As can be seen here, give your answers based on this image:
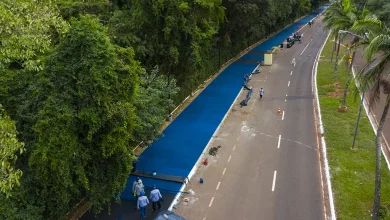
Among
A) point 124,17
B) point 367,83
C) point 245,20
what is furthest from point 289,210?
point 245,20

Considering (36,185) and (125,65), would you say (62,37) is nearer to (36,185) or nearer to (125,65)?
(125,65)

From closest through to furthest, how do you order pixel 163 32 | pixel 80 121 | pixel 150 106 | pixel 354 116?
1. pixel 80 121
2. pixel 150 106
3. pixel 354 116
4. pixel 163 32

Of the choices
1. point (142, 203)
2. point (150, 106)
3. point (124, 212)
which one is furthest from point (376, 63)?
point (124, 212)

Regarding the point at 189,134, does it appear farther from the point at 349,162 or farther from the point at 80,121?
the point at 80,121

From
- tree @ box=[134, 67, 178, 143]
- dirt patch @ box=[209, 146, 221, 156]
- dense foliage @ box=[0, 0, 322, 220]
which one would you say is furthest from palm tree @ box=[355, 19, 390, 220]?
dirt patch @ box=[209, 146, 221, 156]

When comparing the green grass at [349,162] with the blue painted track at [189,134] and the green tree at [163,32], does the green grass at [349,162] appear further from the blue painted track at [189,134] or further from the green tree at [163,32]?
the green tree at [163,32]

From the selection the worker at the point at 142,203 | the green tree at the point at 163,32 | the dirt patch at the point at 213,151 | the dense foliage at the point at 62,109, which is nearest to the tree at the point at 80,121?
the dense foliage at the point at 62,109
